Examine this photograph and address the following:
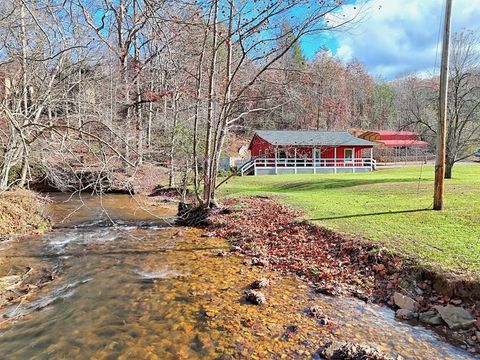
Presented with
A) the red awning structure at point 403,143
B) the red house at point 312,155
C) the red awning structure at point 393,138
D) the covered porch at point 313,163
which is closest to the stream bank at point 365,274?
the covered porch at point 313,163

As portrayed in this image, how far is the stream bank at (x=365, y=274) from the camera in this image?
471cm

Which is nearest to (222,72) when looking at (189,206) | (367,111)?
(189,206)

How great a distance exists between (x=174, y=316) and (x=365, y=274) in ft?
11.5

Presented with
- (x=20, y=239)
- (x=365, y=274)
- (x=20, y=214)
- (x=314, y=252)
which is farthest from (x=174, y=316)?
(x=20, y=214)

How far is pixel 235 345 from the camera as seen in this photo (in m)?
4.24

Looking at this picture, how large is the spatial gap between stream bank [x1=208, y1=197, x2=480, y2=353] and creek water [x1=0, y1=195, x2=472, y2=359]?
0.29 metres

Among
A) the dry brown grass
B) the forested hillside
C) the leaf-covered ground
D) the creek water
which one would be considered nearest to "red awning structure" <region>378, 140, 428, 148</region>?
the forested hillside

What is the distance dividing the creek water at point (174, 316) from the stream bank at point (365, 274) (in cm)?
29

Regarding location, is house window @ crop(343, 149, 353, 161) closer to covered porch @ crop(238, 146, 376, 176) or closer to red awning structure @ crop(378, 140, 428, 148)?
covered porch @ crop(238, 146, 376, 176)

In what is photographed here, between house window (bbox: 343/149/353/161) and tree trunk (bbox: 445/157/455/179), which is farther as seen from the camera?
house window (bbox: 343/149/353/161)

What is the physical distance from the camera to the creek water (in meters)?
4.16

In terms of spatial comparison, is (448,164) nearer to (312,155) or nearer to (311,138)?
(312,155)

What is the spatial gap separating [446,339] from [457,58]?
19.3 metres

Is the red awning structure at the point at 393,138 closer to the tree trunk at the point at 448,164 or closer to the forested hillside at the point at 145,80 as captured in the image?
the forested hillside at the point at 145,80
